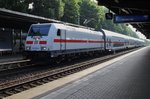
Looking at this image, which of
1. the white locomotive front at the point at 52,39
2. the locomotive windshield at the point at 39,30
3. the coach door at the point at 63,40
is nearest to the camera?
the white locomotive front at the point at 52,39

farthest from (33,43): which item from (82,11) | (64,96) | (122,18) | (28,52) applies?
(82,11)

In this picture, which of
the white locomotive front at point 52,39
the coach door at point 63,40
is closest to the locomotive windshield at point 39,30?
the white locomotive front at point 52,39

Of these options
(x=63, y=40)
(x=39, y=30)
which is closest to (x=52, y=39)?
(x=39, y=30)

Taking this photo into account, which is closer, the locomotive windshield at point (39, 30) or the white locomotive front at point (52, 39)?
the white locomotive front at point (52, 39)

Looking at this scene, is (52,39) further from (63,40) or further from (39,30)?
(63,40)

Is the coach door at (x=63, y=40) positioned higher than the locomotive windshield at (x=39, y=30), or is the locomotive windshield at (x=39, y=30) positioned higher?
the locomotive windshield at (x=39, y=30)

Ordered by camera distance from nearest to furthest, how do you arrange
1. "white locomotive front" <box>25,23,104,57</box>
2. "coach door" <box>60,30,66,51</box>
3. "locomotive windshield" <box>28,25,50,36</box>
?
"white locomotive front" <box>25,23,104,57</box>, "locomotive windshield" <box>28,25,50,36</box>, "coach door" <box>60,30,66,51</box>

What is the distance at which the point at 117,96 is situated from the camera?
1017 cm

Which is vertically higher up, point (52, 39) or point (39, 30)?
point (39, 30)

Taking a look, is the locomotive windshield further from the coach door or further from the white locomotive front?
the coach door

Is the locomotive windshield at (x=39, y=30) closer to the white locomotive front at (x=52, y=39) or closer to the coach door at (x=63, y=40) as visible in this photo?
the white locomotive front at (x=52, y=39)

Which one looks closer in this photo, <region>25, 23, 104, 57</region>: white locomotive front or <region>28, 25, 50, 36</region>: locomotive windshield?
<region>25, 23, 104, 57</region>: white locomotive front

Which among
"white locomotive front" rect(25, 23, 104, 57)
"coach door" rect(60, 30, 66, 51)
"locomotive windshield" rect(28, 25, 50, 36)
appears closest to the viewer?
"white locomotive front" rect(25, 23, 104, 57)

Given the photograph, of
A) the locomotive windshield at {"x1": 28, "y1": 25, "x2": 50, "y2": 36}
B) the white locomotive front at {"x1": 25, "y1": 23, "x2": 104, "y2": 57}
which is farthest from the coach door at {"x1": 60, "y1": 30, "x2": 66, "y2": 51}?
the locomotive windshield at {"x1": 28, "y1": 25, "x2": 50, "y2": 36}
